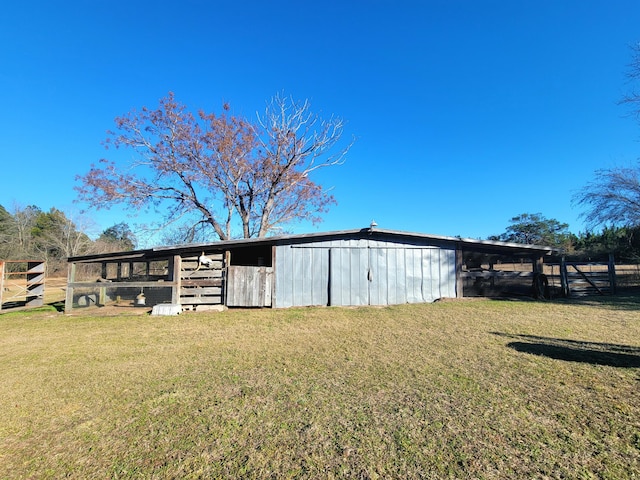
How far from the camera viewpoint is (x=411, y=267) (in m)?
12.2

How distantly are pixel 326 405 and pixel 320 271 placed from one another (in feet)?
27.4

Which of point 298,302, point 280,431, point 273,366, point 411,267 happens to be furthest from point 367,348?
point 411,267

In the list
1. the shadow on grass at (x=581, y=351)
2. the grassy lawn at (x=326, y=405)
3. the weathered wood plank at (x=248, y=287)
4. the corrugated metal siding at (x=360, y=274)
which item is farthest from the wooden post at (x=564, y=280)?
the weathered wood plank at (x=248, y=287)

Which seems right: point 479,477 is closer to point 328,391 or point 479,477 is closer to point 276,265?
point 328,391

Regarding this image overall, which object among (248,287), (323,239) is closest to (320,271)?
(323,239)

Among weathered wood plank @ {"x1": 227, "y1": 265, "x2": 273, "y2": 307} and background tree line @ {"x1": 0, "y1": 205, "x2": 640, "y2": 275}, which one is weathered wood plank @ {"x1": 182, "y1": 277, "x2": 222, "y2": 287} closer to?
weathered wood plank @ {"x1": 227, "y1": 265, "x2": 273, "y2": 307}

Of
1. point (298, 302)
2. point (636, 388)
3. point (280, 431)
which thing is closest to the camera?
point (280, 431)

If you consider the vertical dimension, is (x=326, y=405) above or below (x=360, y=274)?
below

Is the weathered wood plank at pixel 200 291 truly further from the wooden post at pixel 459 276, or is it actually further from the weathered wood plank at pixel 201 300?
the wooden post at pixel 459 276

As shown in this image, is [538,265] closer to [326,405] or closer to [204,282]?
[326,405]

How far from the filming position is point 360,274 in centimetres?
1181

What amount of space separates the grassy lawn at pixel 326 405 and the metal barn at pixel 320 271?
4.07 meters

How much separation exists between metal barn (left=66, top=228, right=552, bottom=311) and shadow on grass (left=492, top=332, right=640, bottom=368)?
19.8ft

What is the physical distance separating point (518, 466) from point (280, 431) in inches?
74.4
